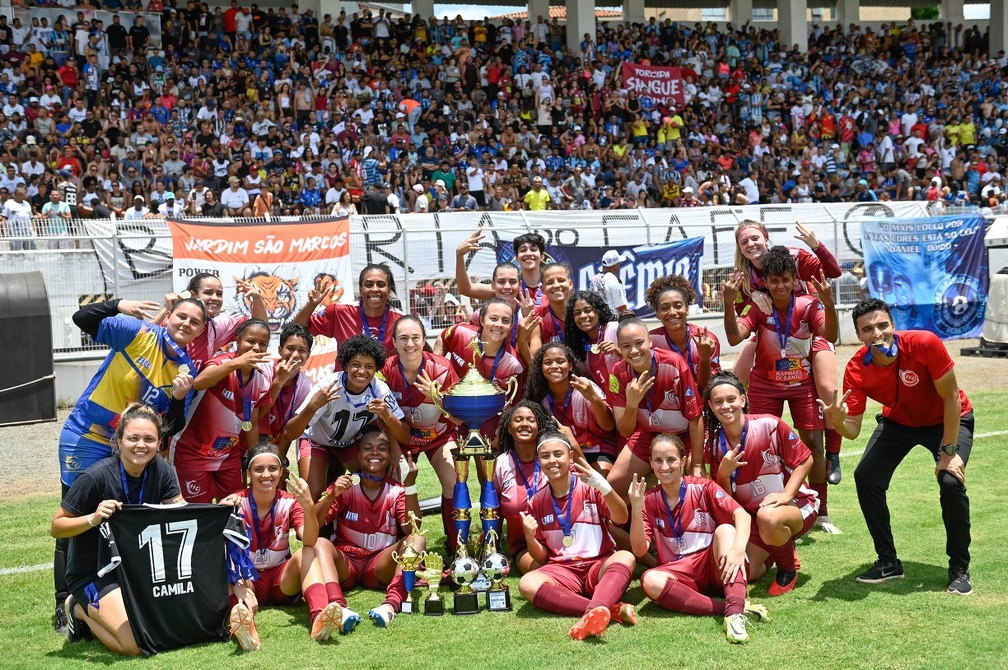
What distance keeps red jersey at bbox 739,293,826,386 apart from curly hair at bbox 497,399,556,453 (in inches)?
72.9

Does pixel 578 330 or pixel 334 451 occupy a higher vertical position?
pixel 578 330

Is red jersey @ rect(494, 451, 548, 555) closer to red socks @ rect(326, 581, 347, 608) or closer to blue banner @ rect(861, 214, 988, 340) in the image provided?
red socks @ rect(326, 581, 347, 608)

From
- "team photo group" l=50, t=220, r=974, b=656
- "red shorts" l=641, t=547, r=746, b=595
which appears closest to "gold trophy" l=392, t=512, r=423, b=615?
"team photo group" l=50, t=220, r=974, b=656

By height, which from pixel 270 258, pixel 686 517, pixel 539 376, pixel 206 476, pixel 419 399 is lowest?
pixel 686 517

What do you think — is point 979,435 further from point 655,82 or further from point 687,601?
point 655,82

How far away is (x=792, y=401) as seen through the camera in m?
7.55

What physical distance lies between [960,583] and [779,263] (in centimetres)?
249

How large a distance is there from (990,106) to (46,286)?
25.8 meters

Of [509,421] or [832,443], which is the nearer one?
[509,421]

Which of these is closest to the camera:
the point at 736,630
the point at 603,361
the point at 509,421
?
the point at 736,630

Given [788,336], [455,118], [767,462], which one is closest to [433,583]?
[767,462]

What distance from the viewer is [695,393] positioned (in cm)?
661

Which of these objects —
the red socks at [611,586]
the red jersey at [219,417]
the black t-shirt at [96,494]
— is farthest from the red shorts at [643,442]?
the black t-shirt at [96,494]

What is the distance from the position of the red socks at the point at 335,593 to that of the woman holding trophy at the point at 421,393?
1.16 m
